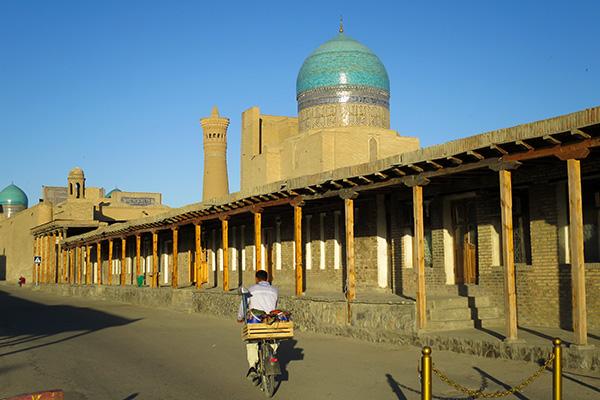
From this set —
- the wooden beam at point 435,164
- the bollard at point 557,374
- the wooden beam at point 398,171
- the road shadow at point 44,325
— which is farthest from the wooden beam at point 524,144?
the road shadow at point 44,325

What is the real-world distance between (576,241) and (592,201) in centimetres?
311

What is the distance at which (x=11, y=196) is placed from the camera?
3497 inches

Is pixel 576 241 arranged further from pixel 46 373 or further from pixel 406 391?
pixel 46 373

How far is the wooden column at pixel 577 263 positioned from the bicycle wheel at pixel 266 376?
4434 mm

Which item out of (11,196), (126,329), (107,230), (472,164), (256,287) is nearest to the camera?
(256,287)

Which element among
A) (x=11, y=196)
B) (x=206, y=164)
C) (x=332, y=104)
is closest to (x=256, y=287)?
(x=332, y=104)

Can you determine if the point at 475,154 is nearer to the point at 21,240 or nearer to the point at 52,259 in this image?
the point at 52,259

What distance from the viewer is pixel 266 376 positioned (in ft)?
31.1

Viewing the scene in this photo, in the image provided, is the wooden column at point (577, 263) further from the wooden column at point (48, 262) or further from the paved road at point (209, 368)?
the wooden column at point (48, 262)

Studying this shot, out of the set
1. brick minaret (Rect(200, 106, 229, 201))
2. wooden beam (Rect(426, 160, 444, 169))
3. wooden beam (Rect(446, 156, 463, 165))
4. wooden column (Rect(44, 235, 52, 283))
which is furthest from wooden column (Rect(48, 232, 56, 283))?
wooden beam (Rect(446, 156, 463, 165))

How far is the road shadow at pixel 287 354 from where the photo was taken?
467 inches

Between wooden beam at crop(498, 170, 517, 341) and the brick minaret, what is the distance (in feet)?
159

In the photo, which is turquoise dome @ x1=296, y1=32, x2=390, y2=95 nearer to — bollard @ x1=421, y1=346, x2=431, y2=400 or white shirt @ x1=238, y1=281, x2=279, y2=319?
white shirt @ x1=238, y1=281, x2=279, y2=319

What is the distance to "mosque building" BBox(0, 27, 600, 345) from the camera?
12.2m
